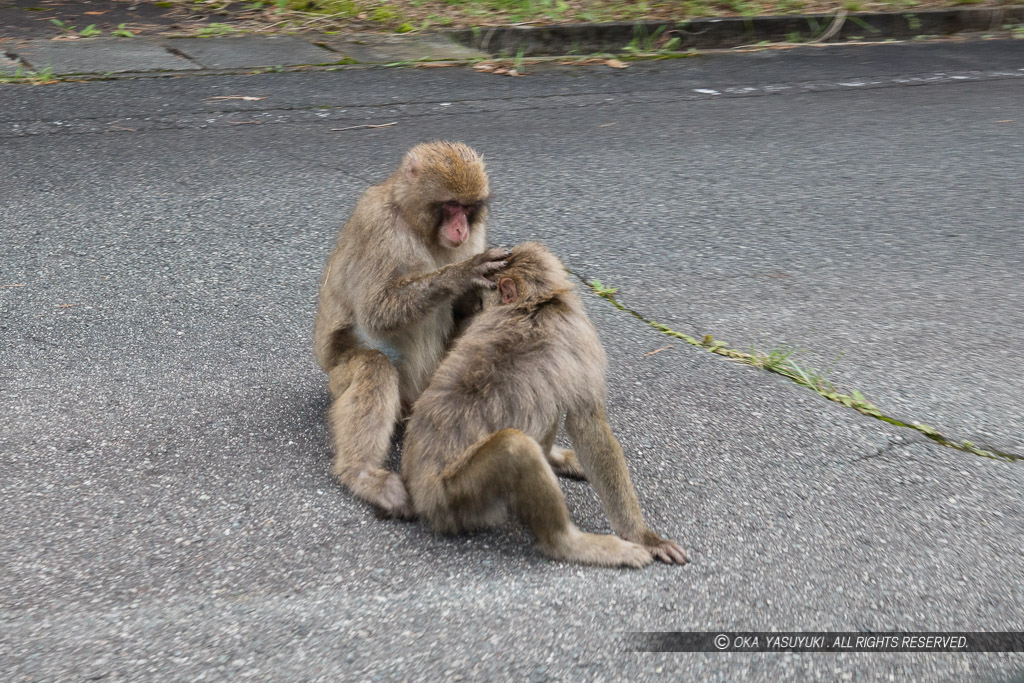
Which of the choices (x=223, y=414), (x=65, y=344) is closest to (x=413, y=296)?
(x=223, y=414)

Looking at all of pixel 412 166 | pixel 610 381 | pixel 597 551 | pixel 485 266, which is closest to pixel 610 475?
pixel 597 551

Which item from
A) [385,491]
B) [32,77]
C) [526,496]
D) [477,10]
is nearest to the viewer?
[526,496]

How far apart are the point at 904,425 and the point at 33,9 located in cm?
852

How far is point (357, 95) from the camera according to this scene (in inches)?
272

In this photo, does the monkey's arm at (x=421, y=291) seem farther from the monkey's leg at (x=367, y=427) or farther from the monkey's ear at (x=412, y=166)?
the monkey's ear at (x=412, y=166)

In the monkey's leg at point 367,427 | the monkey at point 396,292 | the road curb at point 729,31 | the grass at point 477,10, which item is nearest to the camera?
the monkey's leg at point 367,427

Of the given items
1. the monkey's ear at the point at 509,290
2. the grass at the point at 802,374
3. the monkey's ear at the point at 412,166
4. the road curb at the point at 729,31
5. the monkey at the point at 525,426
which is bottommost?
the grass at the point at 802,374

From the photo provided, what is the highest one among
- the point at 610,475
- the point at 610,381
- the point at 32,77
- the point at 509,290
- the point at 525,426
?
the point at 509,290

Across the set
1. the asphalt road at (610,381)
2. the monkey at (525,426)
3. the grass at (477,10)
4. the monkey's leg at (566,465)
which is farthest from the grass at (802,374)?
the grass at (477,10)

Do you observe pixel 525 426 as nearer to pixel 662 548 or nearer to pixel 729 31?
pixel 662 548

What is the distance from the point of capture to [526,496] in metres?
2.53

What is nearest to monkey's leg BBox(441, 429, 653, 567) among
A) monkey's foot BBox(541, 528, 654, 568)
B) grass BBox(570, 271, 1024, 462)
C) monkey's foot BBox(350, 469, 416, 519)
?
monkey's foot BBox(541, 528, 654, 568)

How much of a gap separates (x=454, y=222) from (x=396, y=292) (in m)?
0.28

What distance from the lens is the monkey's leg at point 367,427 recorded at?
282 cm
